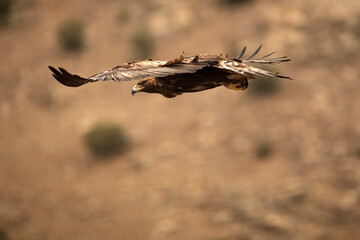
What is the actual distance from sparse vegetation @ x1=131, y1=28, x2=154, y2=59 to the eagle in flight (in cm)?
2629

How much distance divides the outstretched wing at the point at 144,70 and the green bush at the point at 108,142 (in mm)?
20845

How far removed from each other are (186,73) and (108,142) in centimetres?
2134

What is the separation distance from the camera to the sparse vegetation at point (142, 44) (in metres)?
33.3

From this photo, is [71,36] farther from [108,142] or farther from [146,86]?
[146,86]

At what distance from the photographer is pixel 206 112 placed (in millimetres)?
28203

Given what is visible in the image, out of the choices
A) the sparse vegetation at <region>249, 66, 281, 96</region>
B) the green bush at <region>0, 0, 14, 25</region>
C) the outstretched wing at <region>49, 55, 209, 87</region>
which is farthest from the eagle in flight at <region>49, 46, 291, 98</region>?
the green bush at <region>0, 0, 14, 25</region>

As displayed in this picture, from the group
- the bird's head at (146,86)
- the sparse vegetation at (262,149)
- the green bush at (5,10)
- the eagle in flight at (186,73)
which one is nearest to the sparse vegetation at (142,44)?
the green bush at (5,10)

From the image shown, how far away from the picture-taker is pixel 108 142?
91.4 feet

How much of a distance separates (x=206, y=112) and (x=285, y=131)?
391cm

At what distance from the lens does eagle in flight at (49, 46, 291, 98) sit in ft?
21.0

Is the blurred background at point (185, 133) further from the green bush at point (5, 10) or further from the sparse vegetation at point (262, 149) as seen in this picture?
the green bush at point (5, 10)

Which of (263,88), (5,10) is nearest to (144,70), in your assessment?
(263,88)

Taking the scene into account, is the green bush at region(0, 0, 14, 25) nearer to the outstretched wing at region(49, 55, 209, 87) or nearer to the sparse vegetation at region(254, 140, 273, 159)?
the sparse vegetation at region(254, 140, 273, 159)

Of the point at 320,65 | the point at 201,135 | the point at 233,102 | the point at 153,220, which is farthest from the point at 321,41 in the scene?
the point at 153,220
